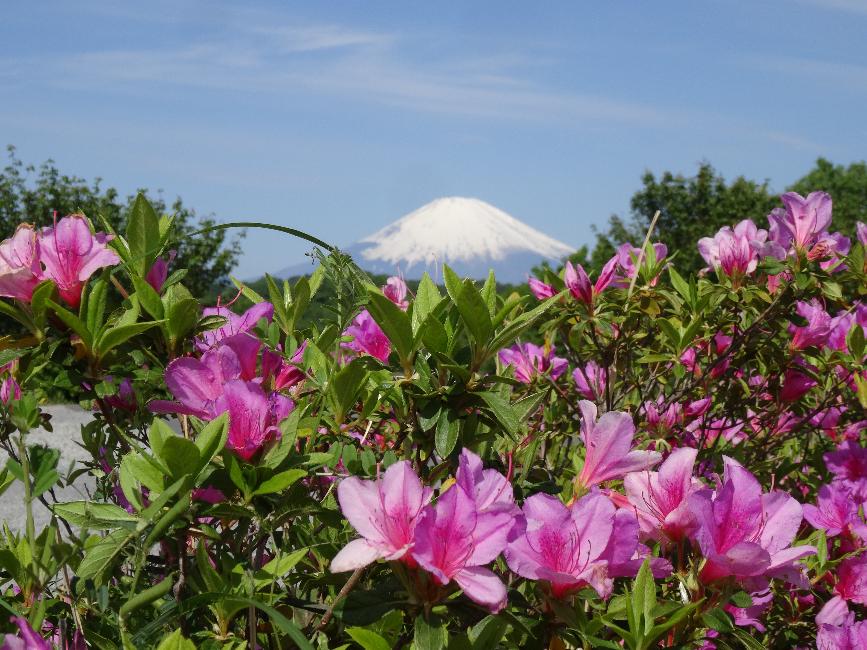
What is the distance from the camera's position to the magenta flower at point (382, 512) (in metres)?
0.91

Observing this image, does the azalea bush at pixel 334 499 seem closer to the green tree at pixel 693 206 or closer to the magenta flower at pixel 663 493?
the magenta flower at pixel 663 493

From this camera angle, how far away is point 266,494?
40.5 inches

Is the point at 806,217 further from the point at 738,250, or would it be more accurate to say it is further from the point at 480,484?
the point at 480,484

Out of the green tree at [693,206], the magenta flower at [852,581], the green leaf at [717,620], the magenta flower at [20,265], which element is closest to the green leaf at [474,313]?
the green leaf at [717,620]

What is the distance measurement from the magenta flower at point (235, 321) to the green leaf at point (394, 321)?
28 cm

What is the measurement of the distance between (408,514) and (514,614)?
21cm

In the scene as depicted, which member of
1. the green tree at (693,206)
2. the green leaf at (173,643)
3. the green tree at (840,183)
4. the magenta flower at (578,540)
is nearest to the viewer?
the green leaf at (173,643)

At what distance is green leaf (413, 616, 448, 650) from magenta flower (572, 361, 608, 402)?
148cm

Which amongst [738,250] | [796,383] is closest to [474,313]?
[738,250]

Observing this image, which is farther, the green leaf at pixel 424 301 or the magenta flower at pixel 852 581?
the magenta flower at pixel 852 581

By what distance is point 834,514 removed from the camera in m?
1.94

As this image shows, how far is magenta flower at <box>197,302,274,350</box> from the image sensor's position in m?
1.31

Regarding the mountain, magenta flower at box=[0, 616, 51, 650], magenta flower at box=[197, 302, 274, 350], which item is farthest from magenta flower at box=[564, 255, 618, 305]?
the mountain

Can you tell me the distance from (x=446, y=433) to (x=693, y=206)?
27050mm
